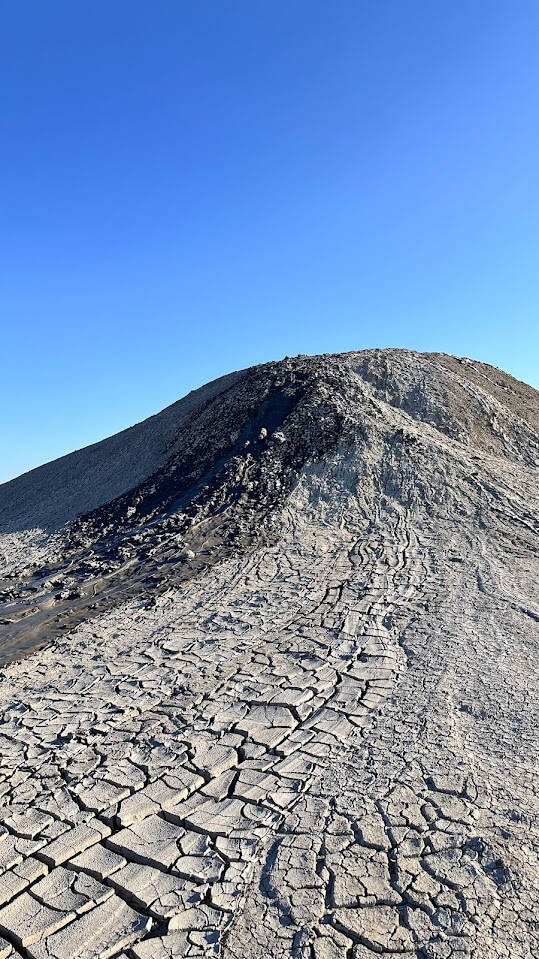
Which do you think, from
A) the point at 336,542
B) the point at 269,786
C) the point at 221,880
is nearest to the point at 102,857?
the point at 221,880

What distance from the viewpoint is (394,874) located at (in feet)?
10.9

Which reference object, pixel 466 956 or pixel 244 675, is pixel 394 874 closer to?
pixel 466 956

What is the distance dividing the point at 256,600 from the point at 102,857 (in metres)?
4.55

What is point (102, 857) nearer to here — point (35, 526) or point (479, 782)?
point (479, 782)

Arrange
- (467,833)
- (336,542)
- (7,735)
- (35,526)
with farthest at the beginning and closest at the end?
(35,526)
(336,542)
(7,735)
(467,833)

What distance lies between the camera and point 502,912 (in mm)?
3025

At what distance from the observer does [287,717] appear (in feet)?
16.6

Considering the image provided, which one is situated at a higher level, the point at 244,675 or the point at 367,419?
the point at 367,419

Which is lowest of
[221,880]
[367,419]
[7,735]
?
[221,880]

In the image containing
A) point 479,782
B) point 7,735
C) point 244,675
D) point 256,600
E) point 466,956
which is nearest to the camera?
point 466,956

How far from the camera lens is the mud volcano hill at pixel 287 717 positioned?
317cm

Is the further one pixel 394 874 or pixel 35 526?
pixel 35 526

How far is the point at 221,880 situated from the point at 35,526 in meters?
13.6

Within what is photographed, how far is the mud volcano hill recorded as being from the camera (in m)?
3.17
